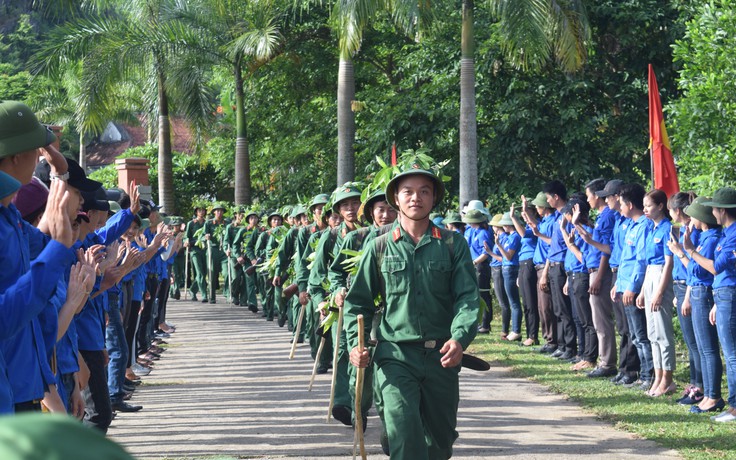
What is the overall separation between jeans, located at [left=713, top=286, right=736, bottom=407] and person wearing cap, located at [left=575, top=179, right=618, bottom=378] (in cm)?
285

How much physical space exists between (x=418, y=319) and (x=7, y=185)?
9.36 feet

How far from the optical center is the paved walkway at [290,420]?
26.4ft

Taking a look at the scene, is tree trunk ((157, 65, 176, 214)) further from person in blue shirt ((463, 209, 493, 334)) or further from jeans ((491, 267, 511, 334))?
jeans ((491, 267, 511, 334))

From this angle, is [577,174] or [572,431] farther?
[577,174]

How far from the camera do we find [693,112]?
12.5 metres

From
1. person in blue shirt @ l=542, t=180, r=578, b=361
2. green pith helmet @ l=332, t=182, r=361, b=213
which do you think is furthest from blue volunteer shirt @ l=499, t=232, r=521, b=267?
green pith helmet @ l=332, t=182, r=361, b=213

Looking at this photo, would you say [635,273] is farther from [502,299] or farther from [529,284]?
[502,299]

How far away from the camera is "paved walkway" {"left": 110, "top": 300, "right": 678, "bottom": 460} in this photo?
8055 mm

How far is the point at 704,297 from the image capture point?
9.27m

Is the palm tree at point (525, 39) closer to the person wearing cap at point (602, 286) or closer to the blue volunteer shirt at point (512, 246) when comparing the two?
the blue volunteer shirt at point (512, 246)

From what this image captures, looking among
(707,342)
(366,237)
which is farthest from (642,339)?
(366,237)

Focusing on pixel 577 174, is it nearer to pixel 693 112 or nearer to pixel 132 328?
pixel 693 112

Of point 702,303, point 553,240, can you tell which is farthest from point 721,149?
point 702,303

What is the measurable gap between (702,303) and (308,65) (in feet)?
70.8
